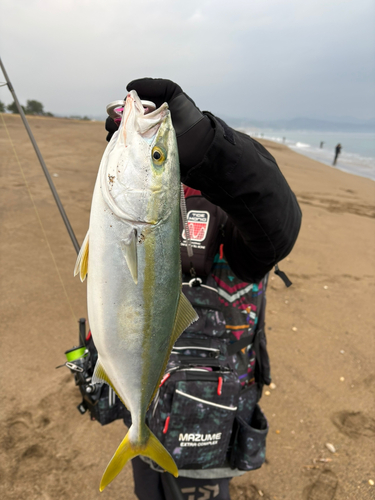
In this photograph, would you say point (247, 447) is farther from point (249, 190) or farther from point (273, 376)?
point (273, 376)

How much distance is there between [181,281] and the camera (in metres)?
1.48

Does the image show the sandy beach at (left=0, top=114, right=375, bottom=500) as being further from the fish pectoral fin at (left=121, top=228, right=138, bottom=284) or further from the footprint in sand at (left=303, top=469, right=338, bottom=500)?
the fish pectoral fin at (left=121, top=228, right=138, bottom=284)

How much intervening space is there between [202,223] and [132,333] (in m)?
0.98

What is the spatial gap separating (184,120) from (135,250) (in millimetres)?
646

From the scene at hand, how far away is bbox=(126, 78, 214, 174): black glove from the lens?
1.40 m

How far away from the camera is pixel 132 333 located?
54.7 inches

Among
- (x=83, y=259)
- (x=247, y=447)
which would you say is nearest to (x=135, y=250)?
(x=83, y=259)

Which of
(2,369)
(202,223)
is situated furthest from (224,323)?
(2,369)

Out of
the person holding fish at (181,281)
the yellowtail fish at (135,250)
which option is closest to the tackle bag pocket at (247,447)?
the person holding fish at (181,281)

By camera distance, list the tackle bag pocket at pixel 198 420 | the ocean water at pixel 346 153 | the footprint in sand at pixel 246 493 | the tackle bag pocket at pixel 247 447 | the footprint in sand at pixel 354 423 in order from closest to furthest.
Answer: the tackle bag pocket at pixel 198 420
the tackle bag pocket at pixel 247 447
the footprint in sand at pixel 246 493
the footprint in sand at pixel 354 423
the ocean water at pixel 346 153

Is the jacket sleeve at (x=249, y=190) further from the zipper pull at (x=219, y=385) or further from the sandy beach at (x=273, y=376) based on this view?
the sandy beach at (x=273, y=376)

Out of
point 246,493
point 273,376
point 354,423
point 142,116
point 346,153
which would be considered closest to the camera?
point 142,116

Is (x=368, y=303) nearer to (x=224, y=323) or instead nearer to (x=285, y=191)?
(x=224, y=323)

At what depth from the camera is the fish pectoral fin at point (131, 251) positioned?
1292 mm
